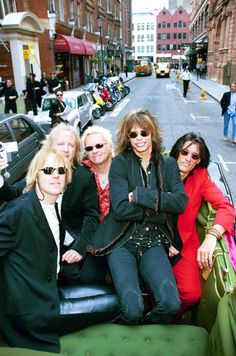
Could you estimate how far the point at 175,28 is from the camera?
3912 inches

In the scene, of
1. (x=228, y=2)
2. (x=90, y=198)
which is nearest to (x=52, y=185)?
(x=90, y=198)

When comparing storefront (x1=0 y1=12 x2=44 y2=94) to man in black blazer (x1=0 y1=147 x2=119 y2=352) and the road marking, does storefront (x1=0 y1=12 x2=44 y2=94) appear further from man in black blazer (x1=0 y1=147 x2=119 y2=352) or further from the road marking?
man in black blazer (x1=0 y1=147 x2=119 y2=352)

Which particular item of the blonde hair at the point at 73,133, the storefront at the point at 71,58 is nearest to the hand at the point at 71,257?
the blonde hair at the point at 73,133

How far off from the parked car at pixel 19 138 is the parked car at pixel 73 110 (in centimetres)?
259

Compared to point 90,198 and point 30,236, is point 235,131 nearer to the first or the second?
point 90,198

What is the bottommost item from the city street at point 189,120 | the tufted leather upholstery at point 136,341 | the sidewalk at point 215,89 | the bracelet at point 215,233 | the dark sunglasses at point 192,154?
the city street at point 189,120

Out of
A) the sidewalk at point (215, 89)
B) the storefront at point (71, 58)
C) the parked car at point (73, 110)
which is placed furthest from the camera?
the storefront at point (71, 58)

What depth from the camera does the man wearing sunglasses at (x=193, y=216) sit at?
2693mm

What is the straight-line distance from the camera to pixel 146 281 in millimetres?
2498

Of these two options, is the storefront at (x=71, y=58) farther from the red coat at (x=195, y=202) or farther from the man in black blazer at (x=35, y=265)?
the man in black blazer at (x=35, y=265)

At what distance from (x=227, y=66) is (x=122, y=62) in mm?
39990

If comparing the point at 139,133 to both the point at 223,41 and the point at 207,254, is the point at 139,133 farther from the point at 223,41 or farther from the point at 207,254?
the point at 223,41

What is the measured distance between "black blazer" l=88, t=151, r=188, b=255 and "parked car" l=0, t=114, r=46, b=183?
3.37 m

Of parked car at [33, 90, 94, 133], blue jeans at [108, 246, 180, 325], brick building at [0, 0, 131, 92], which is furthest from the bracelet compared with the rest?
brick building at [0, 0, 131, 92]
